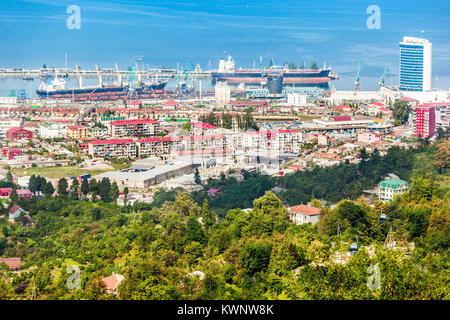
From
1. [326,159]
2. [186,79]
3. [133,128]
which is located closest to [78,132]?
[133,128]

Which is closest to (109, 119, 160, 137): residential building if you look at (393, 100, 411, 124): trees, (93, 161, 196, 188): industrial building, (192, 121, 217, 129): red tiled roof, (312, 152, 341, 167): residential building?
(192, 121, 217, 129): red tiled roof

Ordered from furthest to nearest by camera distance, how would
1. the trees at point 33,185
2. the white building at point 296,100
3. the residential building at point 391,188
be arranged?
the white building at point 296,100, the trees at point 33,185, the residential building at point 391,188

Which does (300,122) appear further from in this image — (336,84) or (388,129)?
(336,84)

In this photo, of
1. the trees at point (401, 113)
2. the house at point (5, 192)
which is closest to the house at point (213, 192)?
the house at point (5, 192)

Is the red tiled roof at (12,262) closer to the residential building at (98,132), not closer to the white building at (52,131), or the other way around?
the residential building at (98,132)

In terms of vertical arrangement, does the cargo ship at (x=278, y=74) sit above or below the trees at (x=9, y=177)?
above

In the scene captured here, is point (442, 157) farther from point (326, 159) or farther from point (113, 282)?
point (113, 282)
